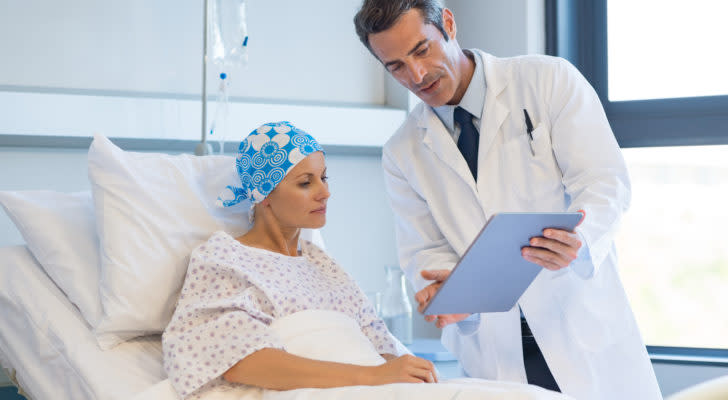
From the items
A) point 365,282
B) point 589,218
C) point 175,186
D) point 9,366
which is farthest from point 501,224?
point 365,282

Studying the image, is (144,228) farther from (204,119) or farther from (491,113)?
(491,113)

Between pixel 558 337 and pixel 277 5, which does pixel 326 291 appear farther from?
pixel 277 5

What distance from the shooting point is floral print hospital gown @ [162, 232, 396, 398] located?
1434 millimetres

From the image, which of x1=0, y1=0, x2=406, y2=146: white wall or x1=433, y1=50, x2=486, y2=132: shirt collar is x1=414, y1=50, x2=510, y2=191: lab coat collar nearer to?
x1=433, y1=50, x2=486, y2=132: shirt collar

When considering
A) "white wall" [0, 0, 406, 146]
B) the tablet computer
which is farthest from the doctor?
"white wall" [0, 0, 406, 146]

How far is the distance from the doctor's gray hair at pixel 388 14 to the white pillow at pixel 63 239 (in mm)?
775

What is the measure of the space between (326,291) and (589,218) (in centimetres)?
58

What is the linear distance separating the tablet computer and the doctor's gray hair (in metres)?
Result: 0.56

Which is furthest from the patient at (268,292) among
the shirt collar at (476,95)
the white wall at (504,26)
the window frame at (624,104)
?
the window frame at (624,104)

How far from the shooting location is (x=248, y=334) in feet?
4.73

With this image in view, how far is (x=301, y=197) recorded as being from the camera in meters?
1.72

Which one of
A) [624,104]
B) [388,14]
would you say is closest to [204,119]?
[388,14]

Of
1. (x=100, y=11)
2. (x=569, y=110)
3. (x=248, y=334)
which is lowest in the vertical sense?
(x=248, y=334)

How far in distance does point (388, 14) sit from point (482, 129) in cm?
34
